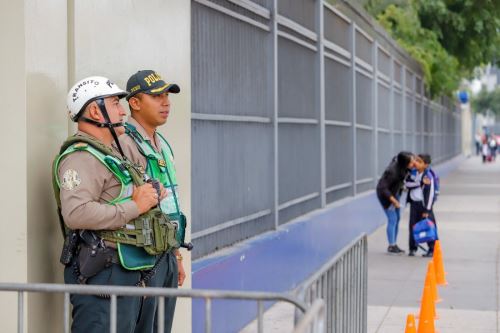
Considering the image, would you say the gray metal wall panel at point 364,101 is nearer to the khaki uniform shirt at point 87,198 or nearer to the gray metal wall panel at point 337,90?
the gray metal wall panel at point 337,90

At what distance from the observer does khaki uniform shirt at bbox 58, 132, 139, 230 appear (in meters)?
4.81

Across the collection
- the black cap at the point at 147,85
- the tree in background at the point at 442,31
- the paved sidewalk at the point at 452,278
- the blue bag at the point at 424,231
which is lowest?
the paved sidewalk at the point at 452,278

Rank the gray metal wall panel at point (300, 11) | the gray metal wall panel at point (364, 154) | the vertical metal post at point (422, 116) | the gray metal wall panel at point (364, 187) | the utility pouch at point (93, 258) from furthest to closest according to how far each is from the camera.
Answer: the vertical metal post at point (422, 116)
the gray metal wall panel at point (364, 154)
the gray metal wall panel at point (364, 187)
the gray metal wall panel at point (300, 11)
the utility pouch at point (93, 258)

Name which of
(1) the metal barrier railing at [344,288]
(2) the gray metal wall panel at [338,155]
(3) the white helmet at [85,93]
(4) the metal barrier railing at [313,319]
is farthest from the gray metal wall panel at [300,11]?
(4) the metal barrier railing at [313,319]

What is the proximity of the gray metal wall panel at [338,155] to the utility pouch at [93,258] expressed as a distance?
31.4 feet

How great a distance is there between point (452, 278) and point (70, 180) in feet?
27.5

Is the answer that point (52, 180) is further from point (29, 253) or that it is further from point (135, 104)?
point (135, 104)

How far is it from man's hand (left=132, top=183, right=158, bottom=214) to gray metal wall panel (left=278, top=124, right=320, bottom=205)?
244 inches

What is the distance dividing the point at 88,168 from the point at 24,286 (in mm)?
928

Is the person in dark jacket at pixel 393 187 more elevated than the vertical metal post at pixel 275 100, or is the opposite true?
the vertical metal post at pixel 275 100

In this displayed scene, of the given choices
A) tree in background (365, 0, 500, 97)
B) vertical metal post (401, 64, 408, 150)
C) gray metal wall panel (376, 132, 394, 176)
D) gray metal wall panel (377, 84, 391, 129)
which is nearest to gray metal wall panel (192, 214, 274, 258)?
gray metal wall panel (376, 132, 394, 176)

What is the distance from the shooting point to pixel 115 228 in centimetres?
495

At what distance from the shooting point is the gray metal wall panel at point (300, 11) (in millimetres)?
11547

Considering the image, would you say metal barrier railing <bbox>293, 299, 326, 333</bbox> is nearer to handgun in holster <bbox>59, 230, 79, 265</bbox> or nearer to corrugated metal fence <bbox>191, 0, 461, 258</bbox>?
handgun in holster <bbox>59, 230, 79, 265</bbox>
